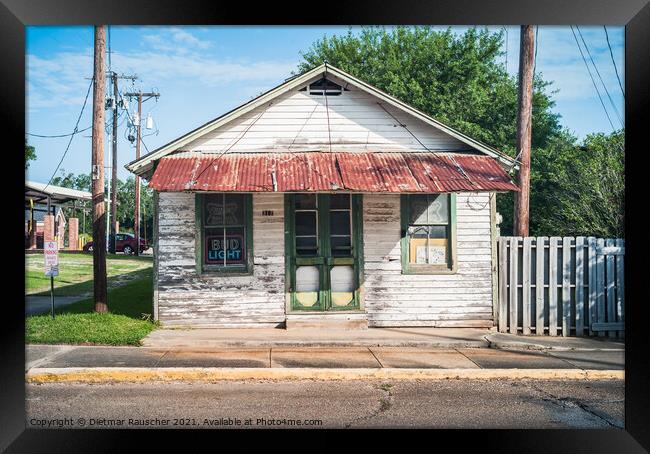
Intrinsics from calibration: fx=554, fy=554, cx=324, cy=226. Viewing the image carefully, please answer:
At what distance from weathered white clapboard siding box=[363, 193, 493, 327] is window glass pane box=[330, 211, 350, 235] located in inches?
14.0

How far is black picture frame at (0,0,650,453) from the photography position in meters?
5.20

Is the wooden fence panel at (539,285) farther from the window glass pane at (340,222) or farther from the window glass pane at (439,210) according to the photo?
the window glass pane at (340,222)

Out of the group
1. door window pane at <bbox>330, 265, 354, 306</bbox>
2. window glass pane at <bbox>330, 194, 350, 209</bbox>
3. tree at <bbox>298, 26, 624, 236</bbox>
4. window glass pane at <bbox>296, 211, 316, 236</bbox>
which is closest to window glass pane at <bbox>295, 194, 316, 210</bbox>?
window glass pane at <bbox>296, 211, 316, 236</bbox>

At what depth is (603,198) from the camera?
16797mm

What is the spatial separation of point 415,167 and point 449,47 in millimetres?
24304

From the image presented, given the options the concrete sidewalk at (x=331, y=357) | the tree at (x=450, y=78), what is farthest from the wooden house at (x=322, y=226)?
the tree at (x=450, y=78)

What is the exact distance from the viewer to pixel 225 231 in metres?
11.2

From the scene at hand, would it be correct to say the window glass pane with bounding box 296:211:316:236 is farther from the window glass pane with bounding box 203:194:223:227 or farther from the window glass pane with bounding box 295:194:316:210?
the window glass pane with bounding box 203:194:223:227

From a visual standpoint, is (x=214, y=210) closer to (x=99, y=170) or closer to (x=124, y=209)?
(x=99, y=170)

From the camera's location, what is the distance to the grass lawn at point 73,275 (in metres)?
17.3
